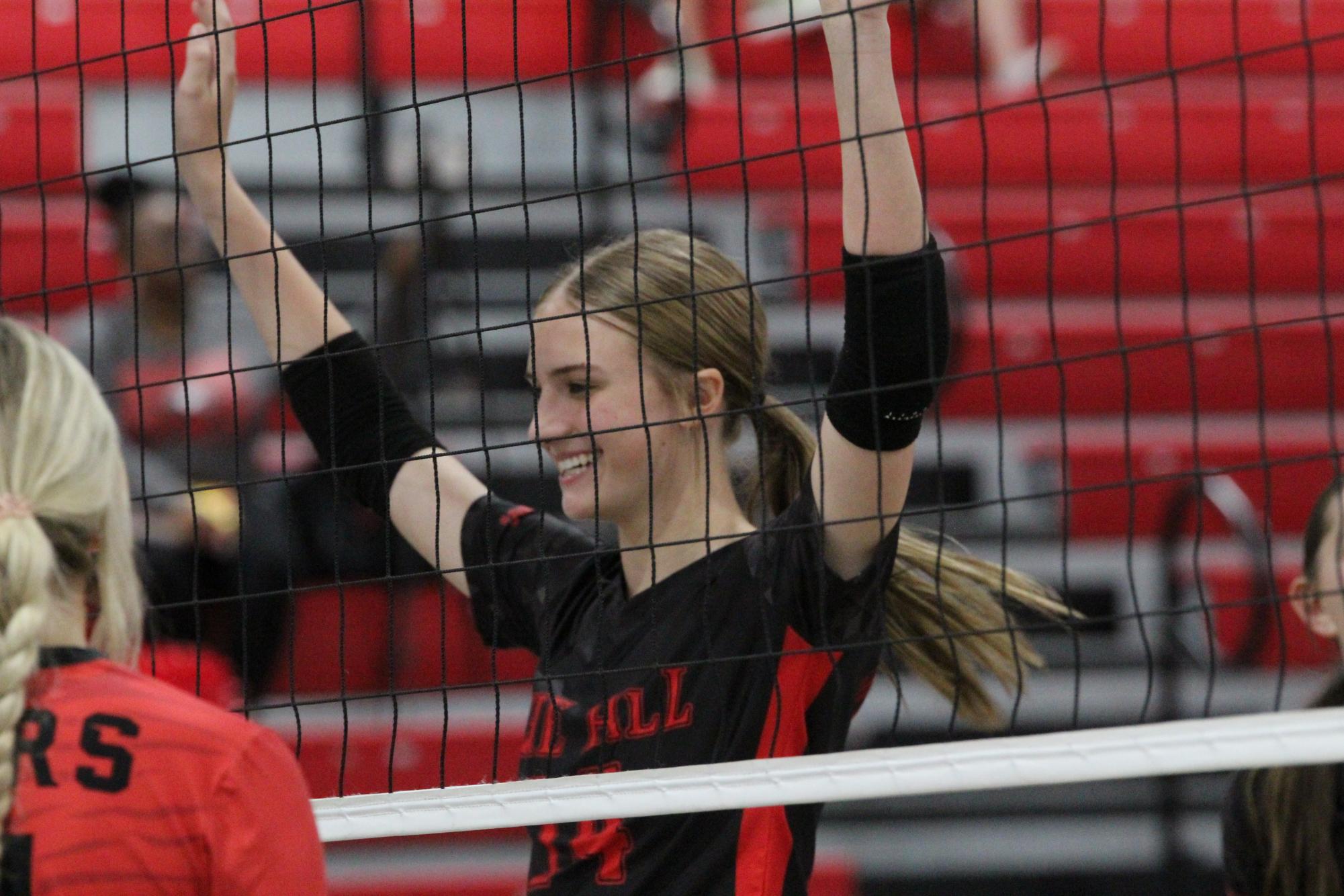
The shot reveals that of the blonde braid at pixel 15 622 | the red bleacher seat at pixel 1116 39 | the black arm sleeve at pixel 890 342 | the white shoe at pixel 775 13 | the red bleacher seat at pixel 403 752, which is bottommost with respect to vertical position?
the red bleacher seat at pixel 403 752

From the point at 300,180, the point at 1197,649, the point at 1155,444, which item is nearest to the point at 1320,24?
the point at 1155,444

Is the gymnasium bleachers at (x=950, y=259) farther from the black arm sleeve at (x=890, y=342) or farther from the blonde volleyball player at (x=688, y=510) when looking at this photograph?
the black arm sleeve at (x=890, y=342)

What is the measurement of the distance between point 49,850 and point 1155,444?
4.08m

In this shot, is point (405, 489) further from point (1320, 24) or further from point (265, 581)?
point (1320, 24)

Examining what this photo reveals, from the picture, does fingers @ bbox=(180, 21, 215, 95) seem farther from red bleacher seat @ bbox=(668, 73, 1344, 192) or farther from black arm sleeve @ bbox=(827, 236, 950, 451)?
red bleacher seat @ bbox=(668, 73, 1344, 192)

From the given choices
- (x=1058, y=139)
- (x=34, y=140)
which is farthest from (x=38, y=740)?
(x=1058, y=139)

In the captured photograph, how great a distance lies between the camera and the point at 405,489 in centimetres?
197

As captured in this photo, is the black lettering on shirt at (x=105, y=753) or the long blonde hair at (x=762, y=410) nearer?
the black lettering on shirt at (x=105, y=753)

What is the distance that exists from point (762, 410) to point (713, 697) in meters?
0.29

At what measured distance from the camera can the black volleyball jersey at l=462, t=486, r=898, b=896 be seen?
1.63 m

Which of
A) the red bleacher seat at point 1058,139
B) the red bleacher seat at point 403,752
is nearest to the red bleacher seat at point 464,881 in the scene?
the red bleacher seat at point 403,752

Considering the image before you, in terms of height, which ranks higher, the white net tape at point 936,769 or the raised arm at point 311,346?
the raised arm at point 311,346

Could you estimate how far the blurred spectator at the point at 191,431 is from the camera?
359 cm

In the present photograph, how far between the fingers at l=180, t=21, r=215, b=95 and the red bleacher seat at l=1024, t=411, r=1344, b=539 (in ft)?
10.2
